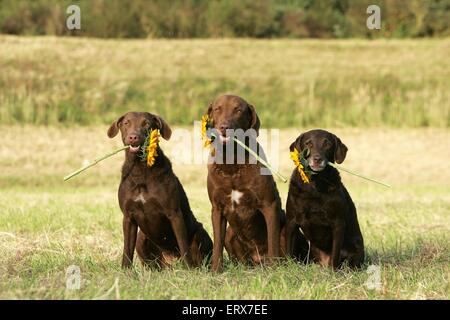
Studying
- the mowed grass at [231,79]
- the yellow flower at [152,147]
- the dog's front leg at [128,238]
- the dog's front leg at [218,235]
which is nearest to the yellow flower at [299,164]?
the dog's front leg at [218,235]

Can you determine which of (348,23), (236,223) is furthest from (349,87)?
(236,223)

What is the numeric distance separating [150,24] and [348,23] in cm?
810

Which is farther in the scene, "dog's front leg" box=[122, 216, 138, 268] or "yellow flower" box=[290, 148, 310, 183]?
"dog's front leg" box=[122, 216, 138, 268]

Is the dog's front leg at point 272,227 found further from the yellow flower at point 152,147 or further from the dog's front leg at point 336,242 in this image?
the yellow flower at point 152,147

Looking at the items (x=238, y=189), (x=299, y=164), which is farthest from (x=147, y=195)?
(x=299, y=164)

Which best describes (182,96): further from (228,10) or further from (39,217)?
(39,217)

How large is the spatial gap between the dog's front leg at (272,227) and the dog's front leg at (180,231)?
2.33 feet

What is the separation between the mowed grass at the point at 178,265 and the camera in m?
6.80

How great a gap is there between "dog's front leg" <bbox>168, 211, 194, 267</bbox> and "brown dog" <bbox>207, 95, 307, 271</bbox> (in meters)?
0.25

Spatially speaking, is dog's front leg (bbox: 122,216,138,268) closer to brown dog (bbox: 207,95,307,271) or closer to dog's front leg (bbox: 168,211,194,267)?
dog's front leg (bbox: 168,211,194,267)

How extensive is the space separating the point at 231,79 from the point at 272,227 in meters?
24.3

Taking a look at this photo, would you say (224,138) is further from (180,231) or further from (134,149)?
(180,231)

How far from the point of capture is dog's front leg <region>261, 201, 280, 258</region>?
26.9 feet

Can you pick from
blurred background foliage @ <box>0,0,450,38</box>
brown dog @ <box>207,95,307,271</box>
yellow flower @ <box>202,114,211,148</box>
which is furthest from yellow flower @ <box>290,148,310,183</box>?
blurred background foliage @ <box>0,0,450,38</box>
